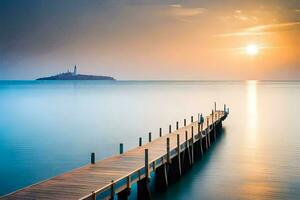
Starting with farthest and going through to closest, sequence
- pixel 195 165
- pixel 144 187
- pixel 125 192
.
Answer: pixel 195 165, pixel 144 187, pixel 125 192

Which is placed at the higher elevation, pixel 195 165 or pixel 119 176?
pixel 119 176

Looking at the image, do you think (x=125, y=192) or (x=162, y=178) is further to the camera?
(x=162, y=178)

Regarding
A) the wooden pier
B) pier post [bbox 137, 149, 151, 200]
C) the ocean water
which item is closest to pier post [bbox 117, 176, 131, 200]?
the wooden pier

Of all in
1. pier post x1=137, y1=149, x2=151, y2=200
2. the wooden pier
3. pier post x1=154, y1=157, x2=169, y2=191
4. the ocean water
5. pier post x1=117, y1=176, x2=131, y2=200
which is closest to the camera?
the wooden pier

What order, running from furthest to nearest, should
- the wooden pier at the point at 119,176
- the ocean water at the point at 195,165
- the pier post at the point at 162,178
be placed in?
the ocean water at the point at 195,165 → the pier post at the point at 162,178 → the wooden pier at the point at 119,176

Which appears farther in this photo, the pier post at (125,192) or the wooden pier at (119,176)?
the pier post at (125,192)

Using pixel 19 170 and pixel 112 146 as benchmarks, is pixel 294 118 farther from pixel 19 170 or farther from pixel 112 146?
pixel 19 170

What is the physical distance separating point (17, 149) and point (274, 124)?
1196 inches

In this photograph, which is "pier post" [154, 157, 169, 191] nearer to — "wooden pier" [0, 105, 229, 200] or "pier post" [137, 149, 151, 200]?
"wooden pier" [0, 105, 229, 200]

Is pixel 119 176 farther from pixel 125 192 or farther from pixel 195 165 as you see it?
pixel 195 165

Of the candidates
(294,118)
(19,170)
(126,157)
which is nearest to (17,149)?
(19,170)

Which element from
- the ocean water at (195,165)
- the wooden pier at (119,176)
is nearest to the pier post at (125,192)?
the wooden pier at (119,176)

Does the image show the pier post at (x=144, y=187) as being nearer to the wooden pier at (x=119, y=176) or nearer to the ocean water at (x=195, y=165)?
the wooden pier at (x=119, y=176)

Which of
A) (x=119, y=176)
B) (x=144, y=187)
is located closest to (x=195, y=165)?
(x=144, y=187)
